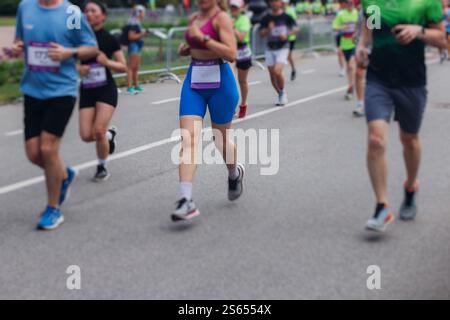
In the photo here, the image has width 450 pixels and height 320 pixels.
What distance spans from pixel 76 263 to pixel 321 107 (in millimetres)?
7731

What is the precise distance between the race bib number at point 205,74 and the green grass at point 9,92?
301 inches

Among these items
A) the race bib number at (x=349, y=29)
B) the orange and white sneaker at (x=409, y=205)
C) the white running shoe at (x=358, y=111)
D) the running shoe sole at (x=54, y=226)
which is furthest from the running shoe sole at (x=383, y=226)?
the race bib number at (x=349, y=29)

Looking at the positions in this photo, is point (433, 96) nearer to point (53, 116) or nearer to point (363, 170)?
point (363, 170)

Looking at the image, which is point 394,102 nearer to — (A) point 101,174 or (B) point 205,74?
(B) point 205,74

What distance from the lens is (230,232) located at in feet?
18.4

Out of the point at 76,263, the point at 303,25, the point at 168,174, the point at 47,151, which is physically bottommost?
the point at 303,25

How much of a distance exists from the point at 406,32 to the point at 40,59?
242 centimetres

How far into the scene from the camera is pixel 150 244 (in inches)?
210

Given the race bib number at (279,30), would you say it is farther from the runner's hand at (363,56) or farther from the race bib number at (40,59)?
the race bib number at (40,59)

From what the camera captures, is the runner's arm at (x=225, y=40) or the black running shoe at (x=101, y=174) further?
the black running shoe at (x=101, y=174)

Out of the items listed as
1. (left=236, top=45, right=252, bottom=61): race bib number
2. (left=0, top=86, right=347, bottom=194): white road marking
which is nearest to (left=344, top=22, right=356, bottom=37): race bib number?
(left=0, top=86, right=347, bottom=194): white road marking

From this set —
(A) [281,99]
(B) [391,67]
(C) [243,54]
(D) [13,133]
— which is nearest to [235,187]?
(B) [391,67]

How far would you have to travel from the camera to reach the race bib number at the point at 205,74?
5797 millimetres
